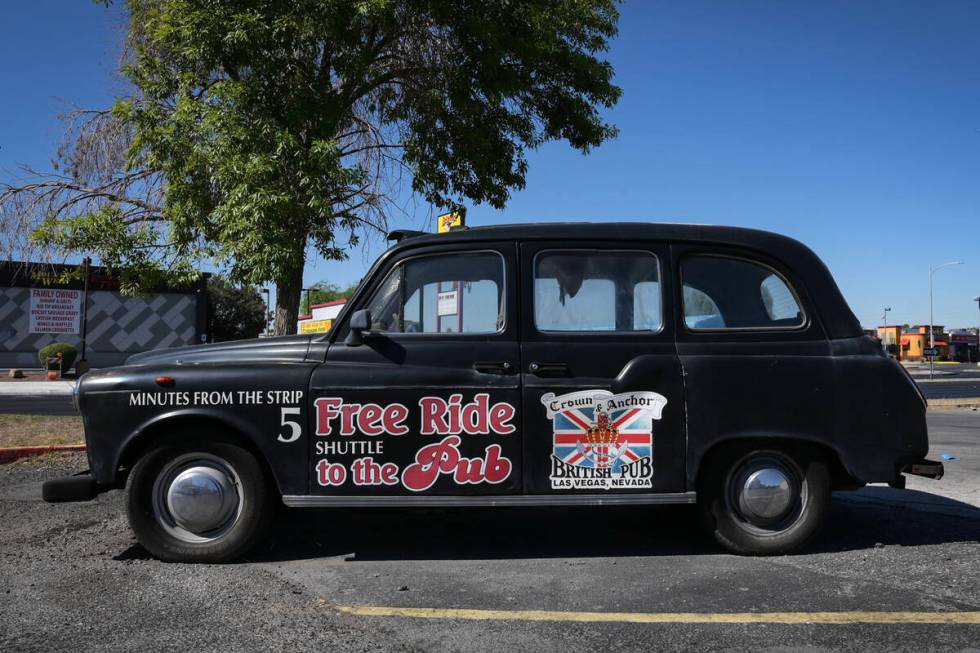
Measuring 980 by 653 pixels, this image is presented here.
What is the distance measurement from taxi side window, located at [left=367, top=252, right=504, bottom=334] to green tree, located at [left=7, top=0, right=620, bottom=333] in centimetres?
439

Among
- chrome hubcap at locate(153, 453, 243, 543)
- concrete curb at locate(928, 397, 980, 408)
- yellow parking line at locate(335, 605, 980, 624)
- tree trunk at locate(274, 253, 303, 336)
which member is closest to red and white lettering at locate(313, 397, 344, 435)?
chrome hubcap at locate(153, 453, 243, 543)

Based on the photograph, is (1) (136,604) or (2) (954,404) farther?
(2) (954,404)

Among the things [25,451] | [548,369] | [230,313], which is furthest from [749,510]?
[230,313]

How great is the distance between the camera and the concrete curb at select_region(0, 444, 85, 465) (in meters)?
8.18

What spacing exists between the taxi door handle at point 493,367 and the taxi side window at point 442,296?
0.22 metres

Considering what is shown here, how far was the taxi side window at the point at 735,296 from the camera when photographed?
462 centimetres

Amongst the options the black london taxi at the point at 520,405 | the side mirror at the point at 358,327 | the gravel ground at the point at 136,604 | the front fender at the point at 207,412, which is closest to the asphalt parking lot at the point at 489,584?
the gravel ground at the point at 136,604

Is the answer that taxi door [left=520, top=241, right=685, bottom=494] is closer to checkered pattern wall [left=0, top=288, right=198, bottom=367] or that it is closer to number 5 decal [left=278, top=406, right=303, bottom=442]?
number 5 decal [left=278, top=406, right=303, bottom=442]

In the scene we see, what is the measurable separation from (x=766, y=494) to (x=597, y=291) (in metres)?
1.57

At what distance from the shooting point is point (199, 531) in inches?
171

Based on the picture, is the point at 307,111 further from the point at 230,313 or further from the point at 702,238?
the point at 230,313

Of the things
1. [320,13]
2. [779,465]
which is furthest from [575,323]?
[320,13]

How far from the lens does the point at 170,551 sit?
4316mm

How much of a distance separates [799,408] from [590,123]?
793 centimetres
